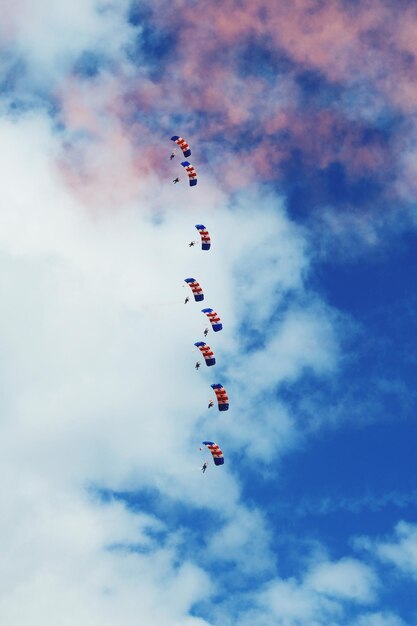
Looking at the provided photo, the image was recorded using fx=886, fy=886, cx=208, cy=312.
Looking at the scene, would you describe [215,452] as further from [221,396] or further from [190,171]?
[190,171]

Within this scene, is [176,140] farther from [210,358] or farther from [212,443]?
[212,443]

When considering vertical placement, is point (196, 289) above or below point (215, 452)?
above

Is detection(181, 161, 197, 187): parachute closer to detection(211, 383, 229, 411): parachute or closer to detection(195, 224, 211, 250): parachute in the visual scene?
detection(195, 224, 211, 250): parachute

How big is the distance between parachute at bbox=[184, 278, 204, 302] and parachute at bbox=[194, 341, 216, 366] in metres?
9.94

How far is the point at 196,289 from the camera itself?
164375 millimetres

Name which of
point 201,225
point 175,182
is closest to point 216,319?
point 201,225

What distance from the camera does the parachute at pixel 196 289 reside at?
536ft

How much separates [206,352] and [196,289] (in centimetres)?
1361

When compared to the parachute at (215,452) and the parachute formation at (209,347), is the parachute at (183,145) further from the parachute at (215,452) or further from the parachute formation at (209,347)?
the parachute at (215,452)

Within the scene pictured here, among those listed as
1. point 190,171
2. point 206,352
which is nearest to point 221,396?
point 206,352

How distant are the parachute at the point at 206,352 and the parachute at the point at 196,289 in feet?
32.6

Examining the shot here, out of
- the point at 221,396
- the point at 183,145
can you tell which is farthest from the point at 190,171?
the point at 221,396

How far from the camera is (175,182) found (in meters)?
171

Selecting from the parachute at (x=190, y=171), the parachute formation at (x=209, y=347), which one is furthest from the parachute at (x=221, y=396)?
the parachute at (x=190, y=171)
